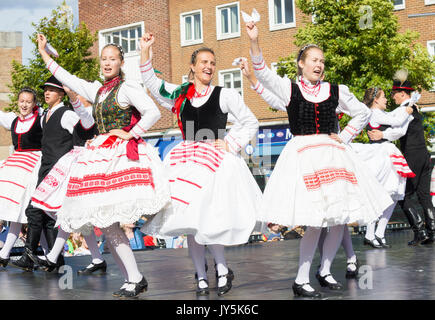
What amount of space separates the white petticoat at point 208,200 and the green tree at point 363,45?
12.4m

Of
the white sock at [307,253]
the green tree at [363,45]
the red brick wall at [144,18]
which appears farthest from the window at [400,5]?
the white sock at [307,253]

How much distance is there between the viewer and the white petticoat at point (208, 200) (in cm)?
554

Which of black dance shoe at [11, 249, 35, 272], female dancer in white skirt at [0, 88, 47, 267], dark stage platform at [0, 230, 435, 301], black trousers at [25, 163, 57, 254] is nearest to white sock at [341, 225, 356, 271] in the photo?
dark stage platform at [0, 230, 435, 301]

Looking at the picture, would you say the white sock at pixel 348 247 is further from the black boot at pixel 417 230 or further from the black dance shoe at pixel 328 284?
the black boot at pixel 417 230

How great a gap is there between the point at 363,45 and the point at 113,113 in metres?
13.6

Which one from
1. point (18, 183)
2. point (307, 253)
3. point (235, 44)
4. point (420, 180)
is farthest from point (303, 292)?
point (235, 44)

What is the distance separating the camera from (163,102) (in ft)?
21.0

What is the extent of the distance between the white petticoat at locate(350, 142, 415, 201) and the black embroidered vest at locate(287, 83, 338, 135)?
4143 mm

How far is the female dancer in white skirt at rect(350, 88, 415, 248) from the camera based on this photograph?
9.44 meters

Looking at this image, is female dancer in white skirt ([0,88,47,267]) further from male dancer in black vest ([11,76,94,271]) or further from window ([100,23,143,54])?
window ([100,23,143,54])

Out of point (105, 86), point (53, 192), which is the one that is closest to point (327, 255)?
point (105, 86)

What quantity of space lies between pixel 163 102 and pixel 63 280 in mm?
2085

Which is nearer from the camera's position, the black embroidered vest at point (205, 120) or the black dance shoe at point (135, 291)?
the black dance shoe at point (135, 291)
